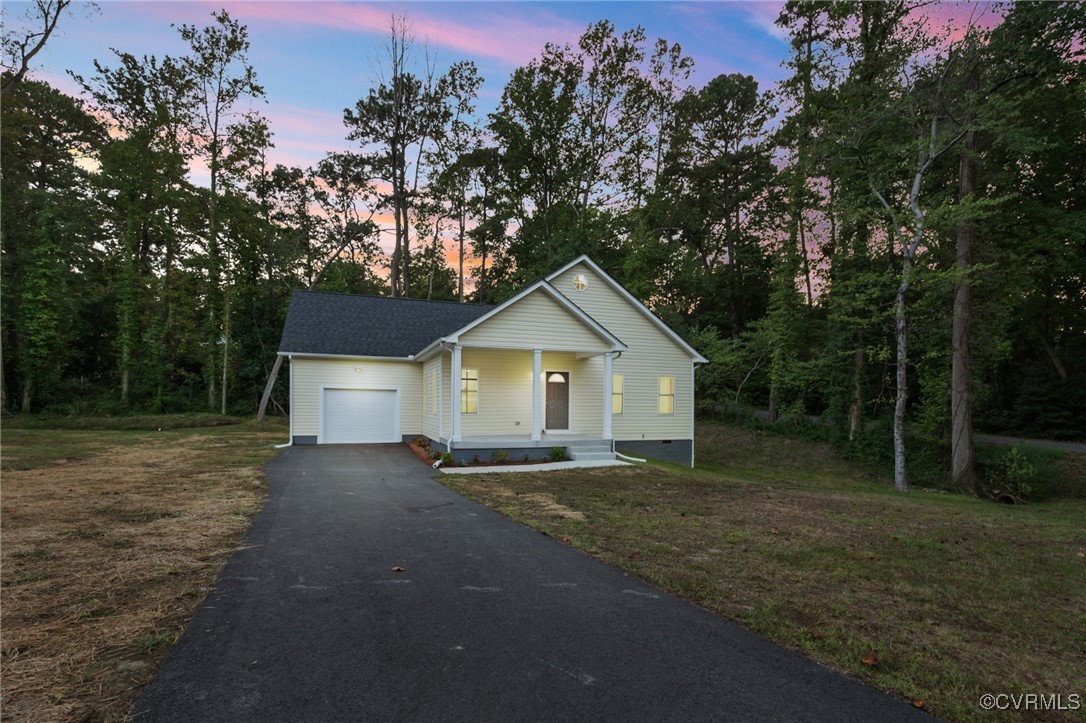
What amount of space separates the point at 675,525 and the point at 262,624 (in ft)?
16.0

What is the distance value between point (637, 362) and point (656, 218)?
536 inches

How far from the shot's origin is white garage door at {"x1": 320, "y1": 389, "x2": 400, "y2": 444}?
16.3 meters

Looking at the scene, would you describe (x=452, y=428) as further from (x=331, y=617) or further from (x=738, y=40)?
(x=738, y=40)

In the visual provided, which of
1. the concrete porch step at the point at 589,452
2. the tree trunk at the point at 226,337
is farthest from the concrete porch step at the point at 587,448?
the tree trunk at the point at 226,337

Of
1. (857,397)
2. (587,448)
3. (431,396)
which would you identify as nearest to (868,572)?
(587,448)

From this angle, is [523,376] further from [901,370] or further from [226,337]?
[226,337]

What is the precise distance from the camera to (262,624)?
134 inches

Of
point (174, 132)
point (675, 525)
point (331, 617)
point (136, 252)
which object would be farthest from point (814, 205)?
point (136, 252)

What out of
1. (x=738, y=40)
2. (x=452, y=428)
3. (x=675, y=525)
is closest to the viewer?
(x=675, y=525)

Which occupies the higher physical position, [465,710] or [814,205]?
[814,205]

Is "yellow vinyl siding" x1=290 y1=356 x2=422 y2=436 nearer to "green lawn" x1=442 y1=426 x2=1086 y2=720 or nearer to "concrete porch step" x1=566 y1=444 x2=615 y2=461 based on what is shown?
"concrete porch step" x1=566 y1=444 x2=615 y2=461

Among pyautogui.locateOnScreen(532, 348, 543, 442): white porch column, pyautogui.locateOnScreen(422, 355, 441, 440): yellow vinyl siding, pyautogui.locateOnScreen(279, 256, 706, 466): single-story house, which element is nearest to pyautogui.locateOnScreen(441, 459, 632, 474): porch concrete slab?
pyautogui.locateOnScreen(279, 256, 706, 466): single-story house

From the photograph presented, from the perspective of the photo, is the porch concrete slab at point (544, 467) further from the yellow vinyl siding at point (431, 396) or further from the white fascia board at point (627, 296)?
the white fascia board at point (627, 296)

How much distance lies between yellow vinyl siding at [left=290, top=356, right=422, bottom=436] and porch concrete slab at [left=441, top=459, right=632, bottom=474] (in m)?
6.05
